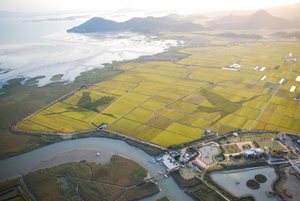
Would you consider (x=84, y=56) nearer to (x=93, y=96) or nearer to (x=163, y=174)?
(x=93, y=96)

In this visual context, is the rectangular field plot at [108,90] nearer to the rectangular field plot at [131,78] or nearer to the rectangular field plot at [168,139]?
the rectangular field plot at [131,78]

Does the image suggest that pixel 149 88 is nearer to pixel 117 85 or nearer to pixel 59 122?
pixel 117 85

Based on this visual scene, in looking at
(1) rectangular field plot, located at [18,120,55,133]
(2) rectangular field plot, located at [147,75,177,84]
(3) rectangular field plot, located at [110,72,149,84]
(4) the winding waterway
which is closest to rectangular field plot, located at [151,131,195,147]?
(4) the winding waterway

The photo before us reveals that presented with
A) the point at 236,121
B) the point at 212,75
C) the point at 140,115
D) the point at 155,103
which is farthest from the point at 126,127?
the point at 212,75

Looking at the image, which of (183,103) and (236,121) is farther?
(183,103)

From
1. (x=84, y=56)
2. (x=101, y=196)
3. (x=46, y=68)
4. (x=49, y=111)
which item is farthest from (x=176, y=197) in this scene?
(x=84, y=56)

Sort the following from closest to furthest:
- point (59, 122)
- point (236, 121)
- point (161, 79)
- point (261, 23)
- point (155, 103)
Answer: point (236, 121) < point (59, 122) < point (155, 103) < point (161, 79) < point (261, 23)

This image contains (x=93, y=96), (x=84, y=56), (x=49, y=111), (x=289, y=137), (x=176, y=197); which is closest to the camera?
(x=176, y=197)
